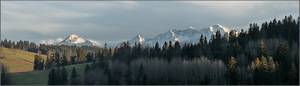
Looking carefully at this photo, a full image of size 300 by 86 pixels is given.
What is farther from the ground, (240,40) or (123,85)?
(240,40)

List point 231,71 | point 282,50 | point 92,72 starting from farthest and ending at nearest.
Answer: point 92,72 → point 282,50 → point 231,71

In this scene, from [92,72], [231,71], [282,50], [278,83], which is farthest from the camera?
[92,72]

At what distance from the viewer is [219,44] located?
19638 cm

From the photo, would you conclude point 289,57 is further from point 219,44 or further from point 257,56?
point 219,44

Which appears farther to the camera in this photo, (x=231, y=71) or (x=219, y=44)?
(x=219, y=44)

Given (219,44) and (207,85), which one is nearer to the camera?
(207,85)

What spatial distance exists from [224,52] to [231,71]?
28.3 meters

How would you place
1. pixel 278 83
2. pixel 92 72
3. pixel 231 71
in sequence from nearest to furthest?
pixel 278 83 < pixel 231 71 < pixel 92 72

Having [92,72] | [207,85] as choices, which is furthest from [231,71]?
[92,72]

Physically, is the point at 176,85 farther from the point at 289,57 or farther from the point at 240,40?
the point at 240,40

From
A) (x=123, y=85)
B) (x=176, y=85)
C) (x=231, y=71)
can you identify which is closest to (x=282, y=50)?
(x=231, y=71)

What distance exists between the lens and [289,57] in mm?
158000

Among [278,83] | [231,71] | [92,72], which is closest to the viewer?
[278,83]

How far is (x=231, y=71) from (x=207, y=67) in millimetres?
8640
